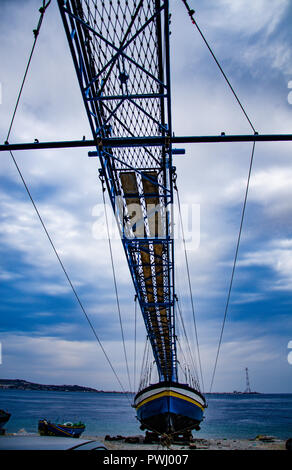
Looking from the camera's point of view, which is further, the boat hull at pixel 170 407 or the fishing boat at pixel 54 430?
the fishing boat at pixel 54 430

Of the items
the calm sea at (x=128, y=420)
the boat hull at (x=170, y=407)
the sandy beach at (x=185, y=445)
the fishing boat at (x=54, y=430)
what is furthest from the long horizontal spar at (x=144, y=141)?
the calm sea at (x=128, y=420)

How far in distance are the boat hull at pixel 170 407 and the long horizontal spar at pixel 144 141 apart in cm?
1195

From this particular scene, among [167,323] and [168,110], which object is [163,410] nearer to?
[167,323]

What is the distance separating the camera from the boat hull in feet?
43.8

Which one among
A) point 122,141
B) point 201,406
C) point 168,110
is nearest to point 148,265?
point 122,141

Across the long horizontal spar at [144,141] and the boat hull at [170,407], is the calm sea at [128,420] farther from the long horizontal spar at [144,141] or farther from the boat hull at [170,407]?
the long horizontal spar at [144,141]

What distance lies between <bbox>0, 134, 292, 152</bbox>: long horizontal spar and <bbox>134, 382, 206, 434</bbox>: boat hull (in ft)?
39.2

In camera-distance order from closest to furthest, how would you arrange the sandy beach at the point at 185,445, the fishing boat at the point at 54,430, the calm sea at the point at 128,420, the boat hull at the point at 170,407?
the boat hull at the point at 170,407, the sandy beach at the point at 185,445, the fishing boat at the point at 54,430, the calm sea at the point at 128,420

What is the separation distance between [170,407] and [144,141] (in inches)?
501

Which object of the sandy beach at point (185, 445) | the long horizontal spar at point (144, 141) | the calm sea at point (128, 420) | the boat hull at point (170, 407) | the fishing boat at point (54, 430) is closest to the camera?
the long horizontal spar at point (144, 141)

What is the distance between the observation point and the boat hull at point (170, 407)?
43.8ft

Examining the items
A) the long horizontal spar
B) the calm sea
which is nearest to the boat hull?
the long horizontal spar

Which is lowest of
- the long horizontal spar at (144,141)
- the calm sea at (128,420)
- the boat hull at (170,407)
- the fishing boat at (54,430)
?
the calm sea at (128,420)

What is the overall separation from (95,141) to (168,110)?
1914 mm
